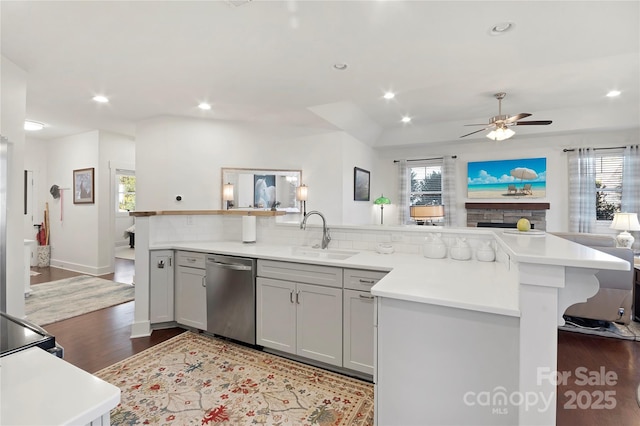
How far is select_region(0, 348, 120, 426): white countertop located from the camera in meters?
0.61

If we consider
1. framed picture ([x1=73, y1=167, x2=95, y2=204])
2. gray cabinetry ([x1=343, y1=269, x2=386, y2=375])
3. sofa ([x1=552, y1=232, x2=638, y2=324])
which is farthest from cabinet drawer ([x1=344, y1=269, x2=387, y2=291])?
framed picture ([x1=73, y1=167, x2=95, y2=204])

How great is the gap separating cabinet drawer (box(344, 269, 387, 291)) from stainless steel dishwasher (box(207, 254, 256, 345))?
91cm

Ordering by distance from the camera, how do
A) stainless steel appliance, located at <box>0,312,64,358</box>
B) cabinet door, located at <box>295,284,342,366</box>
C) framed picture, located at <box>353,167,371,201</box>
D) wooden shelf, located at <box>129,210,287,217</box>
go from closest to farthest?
stainless steel appliance, located at <box>0,312,64,358</box>
cabinet door, located at <box>295,284,342,366</box>
wooden shelf, located at <box>129,210,287,217</box>
framed picture, located at <box>353,167,371,201</box>

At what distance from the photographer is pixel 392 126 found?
229 inches

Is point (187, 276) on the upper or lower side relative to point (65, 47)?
lower

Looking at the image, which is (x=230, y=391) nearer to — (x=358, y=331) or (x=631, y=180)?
(x=358, y=331)

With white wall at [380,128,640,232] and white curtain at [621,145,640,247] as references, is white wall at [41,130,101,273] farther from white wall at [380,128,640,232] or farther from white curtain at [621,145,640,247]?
white curtain at [621,145,640,247]

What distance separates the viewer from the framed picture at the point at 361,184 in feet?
17.9

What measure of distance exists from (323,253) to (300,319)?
69 cm

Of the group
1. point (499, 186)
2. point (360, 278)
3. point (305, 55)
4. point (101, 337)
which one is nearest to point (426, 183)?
point (499, 186)

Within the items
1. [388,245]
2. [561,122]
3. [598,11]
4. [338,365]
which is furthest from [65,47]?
[561,122]

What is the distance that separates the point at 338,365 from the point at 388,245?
107 cm

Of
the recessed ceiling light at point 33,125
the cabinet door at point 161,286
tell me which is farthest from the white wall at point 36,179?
the cabinet door at point 161,286

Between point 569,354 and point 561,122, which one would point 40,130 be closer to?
point 569,354
